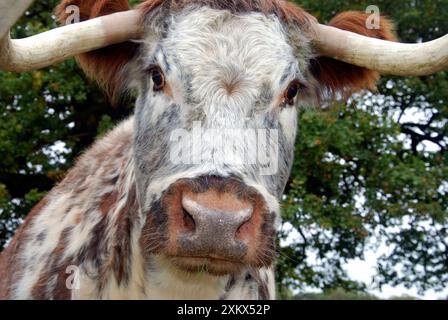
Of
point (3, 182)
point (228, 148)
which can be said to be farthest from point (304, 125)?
point (228, 148)

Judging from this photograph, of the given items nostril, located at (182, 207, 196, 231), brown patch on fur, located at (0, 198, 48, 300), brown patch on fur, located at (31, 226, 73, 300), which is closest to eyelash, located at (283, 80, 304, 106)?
nostril, located at (182, 207, 196, 231)

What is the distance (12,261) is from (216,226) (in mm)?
1999

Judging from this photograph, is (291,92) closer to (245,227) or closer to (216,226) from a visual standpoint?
(245,227)

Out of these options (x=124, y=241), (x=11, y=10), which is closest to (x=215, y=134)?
(x=124, y=241)

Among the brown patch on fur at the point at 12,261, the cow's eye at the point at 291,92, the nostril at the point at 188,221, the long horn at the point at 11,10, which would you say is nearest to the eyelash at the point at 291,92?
the cow's eye at the point at 291,92

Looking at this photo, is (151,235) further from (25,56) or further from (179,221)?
(25,56)

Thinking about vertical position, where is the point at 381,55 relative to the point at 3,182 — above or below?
below

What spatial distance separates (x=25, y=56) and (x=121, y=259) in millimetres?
1082

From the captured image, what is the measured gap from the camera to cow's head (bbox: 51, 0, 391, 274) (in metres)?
3.66

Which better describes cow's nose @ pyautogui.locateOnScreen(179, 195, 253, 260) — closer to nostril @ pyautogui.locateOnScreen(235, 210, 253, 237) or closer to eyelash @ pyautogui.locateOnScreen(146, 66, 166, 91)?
nostril @ pyautogui.locateOnScreen(235, 210, 253, 237)

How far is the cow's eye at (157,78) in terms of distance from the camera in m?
4.30

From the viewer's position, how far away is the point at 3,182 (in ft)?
37.4

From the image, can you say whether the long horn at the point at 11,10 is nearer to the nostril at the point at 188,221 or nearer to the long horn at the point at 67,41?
the long horn at the point at 67,41

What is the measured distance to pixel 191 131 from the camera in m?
3.99
